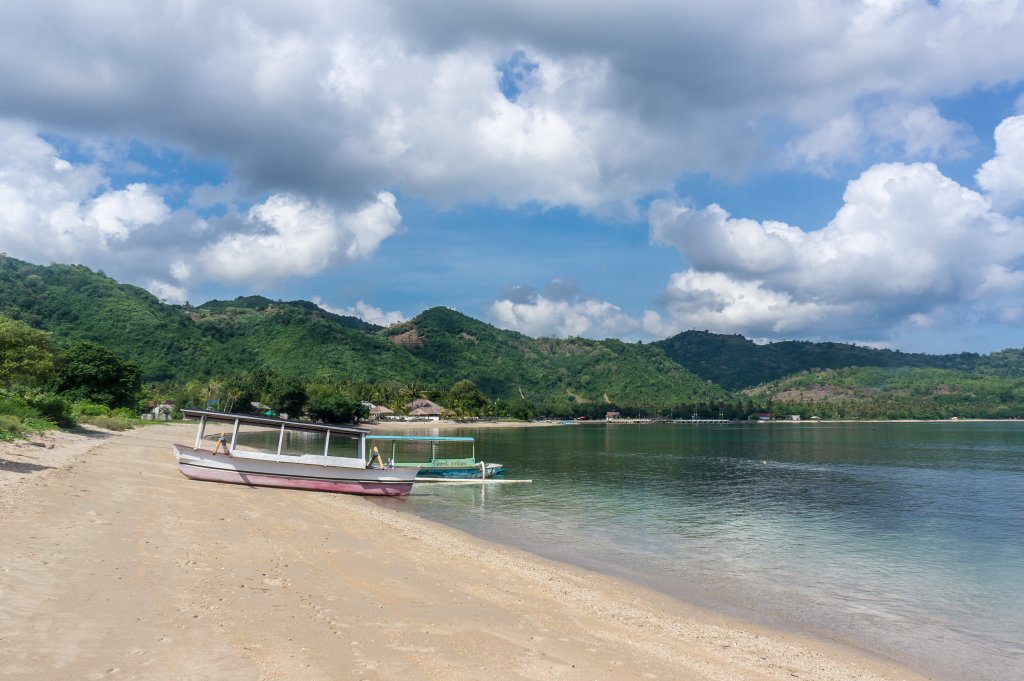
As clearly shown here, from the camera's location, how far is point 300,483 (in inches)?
1107

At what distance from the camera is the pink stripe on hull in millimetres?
26594

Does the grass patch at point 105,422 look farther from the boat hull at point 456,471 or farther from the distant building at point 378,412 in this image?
the distant building at point 378,412

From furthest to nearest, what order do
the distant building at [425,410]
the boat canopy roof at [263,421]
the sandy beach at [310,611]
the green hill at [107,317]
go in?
1. the distant building at [425,410]
2. the green hill at [107,317]
3. the boat canopy roof at [263,421]
4. the sandy beach at [310,611]

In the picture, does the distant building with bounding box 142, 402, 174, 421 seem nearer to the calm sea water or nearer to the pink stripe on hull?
the calm sea water

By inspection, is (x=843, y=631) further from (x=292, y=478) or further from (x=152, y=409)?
(x=152, y=409)

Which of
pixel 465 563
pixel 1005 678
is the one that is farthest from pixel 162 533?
pixel 1005 678

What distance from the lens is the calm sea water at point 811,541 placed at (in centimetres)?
1328

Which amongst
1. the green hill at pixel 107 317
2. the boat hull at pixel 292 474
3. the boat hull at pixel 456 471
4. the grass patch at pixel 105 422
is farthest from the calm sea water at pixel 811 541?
the green hill at pixel 107 317

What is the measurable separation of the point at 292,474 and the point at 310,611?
19.9m

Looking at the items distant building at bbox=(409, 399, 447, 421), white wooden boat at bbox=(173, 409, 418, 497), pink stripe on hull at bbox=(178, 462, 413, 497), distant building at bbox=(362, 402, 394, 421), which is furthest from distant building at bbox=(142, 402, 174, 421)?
pink stripe on hull at bbox=(178, 462, 413, 497)

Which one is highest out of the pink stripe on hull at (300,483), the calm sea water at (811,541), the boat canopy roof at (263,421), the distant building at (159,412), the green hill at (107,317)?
the green hill at (107,317)

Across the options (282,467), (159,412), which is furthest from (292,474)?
(159,412)

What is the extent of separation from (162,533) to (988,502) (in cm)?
4387

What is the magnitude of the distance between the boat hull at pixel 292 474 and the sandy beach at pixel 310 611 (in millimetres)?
8191
